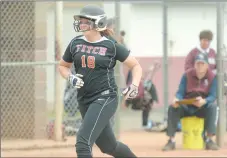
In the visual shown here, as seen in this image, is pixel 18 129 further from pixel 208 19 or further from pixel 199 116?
pixel 208 19

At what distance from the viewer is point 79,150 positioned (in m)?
6.79

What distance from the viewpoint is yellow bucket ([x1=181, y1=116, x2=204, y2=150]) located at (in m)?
10.3

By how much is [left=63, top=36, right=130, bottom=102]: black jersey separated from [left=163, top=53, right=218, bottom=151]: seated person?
122 inches

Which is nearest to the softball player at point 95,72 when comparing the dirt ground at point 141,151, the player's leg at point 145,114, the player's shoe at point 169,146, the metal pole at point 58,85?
the dirt ground at point 141,151

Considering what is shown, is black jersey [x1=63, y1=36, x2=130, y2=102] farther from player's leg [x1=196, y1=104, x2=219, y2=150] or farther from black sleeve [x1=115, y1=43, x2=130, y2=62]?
player's leg [x1=196, y1=104, x2=219, y2=150]

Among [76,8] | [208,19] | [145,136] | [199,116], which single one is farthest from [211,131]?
[208,19]

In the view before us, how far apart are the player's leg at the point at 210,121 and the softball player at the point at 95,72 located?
10.4ft

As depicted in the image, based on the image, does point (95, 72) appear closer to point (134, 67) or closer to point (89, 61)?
point (89, 61)

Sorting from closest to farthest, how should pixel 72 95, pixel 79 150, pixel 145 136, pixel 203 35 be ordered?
pixel 79 150 < pixel 203 35 < pixel 72 95 < pixel 145 136

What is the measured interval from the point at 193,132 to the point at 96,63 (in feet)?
11.9

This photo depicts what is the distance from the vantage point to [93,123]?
6.92 meters

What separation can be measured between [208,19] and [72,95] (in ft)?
27.1

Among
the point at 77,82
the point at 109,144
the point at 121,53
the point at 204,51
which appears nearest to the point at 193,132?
the point at 204,51

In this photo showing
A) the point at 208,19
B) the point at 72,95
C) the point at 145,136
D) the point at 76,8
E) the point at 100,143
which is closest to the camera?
the point at 100,143
